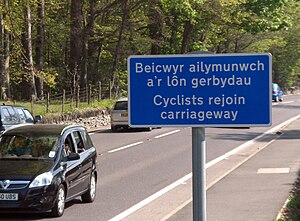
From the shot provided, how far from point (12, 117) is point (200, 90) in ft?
49.0

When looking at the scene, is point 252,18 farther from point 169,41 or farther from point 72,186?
point 72,186

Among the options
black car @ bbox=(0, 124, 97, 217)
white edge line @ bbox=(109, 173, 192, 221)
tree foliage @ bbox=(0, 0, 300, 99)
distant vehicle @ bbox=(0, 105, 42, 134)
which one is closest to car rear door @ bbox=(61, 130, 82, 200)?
black car @ bbox=(0, 124, 97, 217)

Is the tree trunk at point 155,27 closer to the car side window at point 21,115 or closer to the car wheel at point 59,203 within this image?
the car side window at point 21,115

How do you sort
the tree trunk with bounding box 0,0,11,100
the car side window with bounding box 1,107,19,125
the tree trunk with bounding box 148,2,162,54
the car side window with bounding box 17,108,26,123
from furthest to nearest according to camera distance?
the tree trunk with bounding box 148,2,162,54 < the tree trunk with bounding box 0,0,11,100 < the car side window with bounding box 17,108,26,123 < the car side window with bounding box 1,107,19,125

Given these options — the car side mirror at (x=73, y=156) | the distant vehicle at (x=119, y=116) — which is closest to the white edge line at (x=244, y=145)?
the distant vehicle at (x=119, y=116)

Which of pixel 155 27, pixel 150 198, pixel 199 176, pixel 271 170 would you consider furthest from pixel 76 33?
pixel 199 176

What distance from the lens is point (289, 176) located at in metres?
16.5

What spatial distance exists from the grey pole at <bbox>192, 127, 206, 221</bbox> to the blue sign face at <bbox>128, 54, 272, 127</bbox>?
12 cm

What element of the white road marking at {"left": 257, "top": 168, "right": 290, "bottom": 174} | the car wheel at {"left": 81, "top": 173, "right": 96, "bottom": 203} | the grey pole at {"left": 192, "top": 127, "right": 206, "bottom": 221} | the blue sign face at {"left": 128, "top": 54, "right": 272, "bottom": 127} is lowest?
the white road marking at {"left": 257, "top": 168, "right": 290, "bottom": 174}

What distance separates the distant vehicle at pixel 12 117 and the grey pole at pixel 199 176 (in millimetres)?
13940

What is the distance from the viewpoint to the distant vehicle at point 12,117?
61.1ft

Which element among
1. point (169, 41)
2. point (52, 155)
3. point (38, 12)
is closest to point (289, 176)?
point (52, 155)

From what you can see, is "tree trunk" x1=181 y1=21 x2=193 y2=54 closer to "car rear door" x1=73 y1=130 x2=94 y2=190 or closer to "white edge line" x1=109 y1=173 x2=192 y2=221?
"white edge line" x1=109 y1=173 x2=192 y2=221

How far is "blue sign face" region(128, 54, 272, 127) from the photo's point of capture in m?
4.83
